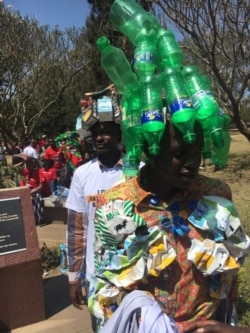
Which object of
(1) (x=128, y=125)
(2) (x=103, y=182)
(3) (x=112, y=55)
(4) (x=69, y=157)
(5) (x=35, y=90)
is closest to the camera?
(1) (x=128, y=125)

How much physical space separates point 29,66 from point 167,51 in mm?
29228

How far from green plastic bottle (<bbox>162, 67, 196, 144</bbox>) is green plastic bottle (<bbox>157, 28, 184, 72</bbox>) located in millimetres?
83

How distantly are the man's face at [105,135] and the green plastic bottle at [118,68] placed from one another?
85 centimetres

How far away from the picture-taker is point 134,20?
1862mm

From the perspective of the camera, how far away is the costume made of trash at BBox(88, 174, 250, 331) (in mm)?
1626

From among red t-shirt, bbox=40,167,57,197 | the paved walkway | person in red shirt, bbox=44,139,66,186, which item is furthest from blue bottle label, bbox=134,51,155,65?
person in red shirt, bbox=44,139,66,186

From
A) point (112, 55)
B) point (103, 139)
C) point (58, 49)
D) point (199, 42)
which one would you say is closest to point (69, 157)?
point (199, 42)

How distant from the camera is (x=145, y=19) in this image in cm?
182

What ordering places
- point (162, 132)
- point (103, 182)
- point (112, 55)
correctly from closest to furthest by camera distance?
point (162, 132) < point (112, 55) < point (103, 182)

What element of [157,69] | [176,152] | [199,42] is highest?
[199,42]

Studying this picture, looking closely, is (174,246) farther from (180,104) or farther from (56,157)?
(56,157)

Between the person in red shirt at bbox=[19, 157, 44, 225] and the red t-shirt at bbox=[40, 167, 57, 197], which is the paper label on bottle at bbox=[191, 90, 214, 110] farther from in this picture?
the red t-shirt at bbox=[40, 167, 57, 197]

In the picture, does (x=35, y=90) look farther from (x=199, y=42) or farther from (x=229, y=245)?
(x=229, y=245)

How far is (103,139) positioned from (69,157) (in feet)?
23.8
